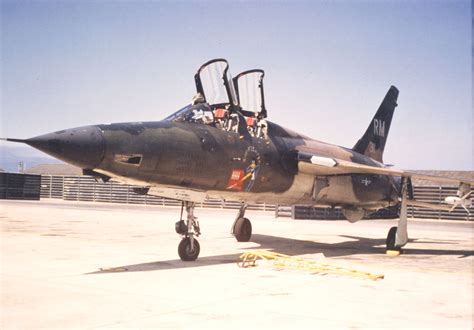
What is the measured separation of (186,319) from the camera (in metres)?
5.87

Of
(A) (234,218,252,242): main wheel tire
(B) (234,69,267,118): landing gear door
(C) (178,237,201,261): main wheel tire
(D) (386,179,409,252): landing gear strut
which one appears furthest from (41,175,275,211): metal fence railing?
(C) (178,237,201,261): main wheel tire

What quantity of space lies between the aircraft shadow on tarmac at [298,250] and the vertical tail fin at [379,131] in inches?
134

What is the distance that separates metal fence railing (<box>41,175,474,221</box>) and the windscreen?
63.6 ft

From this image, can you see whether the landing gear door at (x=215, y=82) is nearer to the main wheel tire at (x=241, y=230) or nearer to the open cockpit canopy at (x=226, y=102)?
the open cockpit canopy at (x=226, y=102)

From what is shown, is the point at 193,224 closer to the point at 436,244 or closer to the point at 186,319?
the point at 186,319

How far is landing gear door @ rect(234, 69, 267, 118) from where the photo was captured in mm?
13609

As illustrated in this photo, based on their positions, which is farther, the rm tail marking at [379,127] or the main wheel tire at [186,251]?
the rm tail marking at [379,127]

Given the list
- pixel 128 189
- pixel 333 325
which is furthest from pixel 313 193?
pixel 128 189

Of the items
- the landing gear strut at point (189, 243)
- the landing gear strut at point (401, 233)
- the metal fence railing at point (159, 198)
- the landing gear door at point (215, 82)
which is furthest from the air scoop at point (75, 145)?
the metal fence railing at point (159, 198)

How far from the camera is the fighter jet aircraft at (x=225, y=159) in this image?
920cm

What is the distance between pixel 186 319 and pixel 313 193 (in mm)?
9381

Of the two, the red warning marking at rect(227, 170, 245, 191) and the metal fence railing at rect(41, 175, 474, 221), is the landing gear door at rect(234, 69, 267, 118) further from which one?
the metal fence railing at rect(41, 175, 474, 221)

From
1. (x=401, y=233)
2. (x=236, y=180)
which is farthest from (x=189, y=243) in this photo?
(x=401, y=233)

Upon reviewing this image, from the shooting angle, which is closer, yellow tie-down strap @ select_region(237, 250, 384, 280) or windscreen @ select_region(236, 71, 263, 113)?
yellow tie-down strap @ select_region(237, 250, 384, 280)
